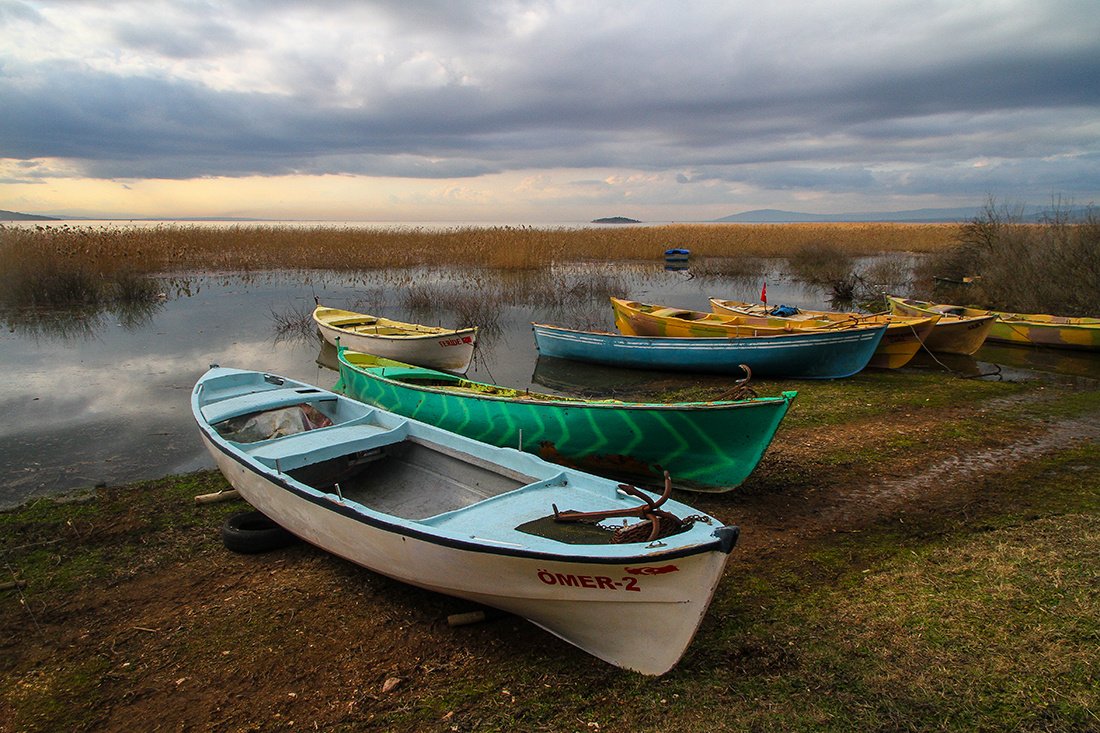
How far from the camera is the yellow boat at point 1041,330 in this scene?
1266 cm

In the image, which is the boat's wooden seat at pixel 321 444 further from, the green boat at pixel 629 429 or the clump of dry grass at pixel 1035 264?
the clump of dry grass at pixel 1035 264

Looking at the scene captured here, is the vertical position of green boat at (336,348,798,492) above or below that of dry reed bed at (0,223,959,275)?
below

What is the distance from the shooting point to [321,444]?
5414 millimetres

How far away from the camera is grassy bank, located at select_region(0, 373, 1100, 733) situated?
329 centimetres

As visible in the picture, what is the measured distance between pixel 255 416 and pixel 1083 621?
7368 millimetres

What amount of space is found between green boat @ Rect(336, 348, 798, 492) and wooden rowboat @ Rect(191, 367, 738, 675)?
962mm

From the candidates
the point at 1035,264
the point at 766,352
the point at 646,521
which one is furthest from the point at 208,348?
the point at 1035,264

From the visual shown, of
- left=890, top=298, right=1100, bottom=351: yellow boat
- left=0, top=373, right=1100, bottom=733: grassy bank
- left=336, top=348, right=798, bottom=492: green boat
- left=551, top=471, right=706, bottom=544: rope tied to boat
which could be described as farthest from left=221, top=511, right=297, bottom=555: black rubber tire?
left=890, top=298, right=1100, bottom=351: yellow boat

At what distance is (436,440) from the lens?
219 inches

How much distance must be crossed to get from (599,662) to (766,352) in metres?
8.51

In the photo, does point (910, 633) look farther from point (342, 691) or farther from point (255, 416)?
point (255, 416)

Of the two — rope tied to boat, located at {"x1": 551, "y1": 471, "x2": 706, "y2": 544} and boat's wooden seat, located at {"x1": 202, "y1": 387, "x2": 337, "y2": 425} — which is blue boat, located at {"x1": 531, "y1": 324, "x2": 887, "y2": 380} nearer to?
boat's wooden seat, located at {"x1": 202, "y1": 387, "x2": 337, "y2": 425}

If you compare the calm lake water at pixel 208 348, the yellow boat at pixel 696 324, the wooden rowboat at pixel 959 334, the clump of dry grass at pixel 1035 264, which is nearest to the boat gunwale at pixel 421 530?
the calm lake water at pixel 208 348

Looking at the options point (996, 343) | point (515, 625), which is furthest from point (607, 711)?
point (996, 343)
